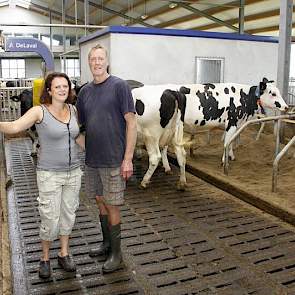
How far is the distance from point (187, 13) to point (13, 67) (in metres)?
17.1

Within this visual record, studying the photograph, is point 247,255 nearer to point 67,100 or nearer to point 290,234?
point 290,234

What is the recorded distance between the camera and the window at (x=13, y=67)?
2970cm

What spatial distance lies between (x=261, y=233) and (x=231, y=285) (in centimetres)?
108

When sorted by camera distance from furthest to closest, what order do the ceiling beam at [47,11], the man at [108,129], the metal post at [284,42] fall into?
the ceiling beam at [47,11]
the metal post at [284,42]
the man at [108,129]

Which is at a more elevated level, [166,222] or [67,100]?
[67,100]

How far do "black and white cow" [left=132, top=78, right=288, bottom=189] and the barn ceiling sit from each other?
22.6ft

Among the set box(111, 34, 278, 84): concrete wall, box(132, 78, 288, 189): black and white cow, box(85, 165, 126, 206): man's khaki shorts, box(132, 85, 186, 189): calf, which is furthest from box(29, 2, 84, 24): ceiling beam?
box(85, 165, 126, 206): man's khaki shorts

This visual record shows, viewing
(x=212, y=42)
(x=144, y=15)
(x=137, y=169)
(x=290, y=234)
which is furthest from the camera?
(x=144, y=15)

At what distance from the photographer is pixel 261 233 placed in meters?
3.84

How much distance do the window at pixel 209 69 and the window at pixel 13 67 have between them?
23172 millimetres

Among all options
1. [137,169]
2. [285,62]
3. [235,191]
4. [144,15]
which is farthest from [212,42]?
[144,15]

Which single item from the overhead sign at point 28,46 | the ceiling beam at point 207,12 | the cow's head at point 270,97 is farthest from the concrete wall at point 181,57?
the ceiling beam at point 207,12

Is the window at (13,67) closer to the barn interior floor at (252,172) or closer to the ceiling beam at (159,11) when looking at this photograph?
the ceiling beam at (159,11)

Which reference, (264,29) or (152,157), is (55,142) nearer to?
(152,157)
